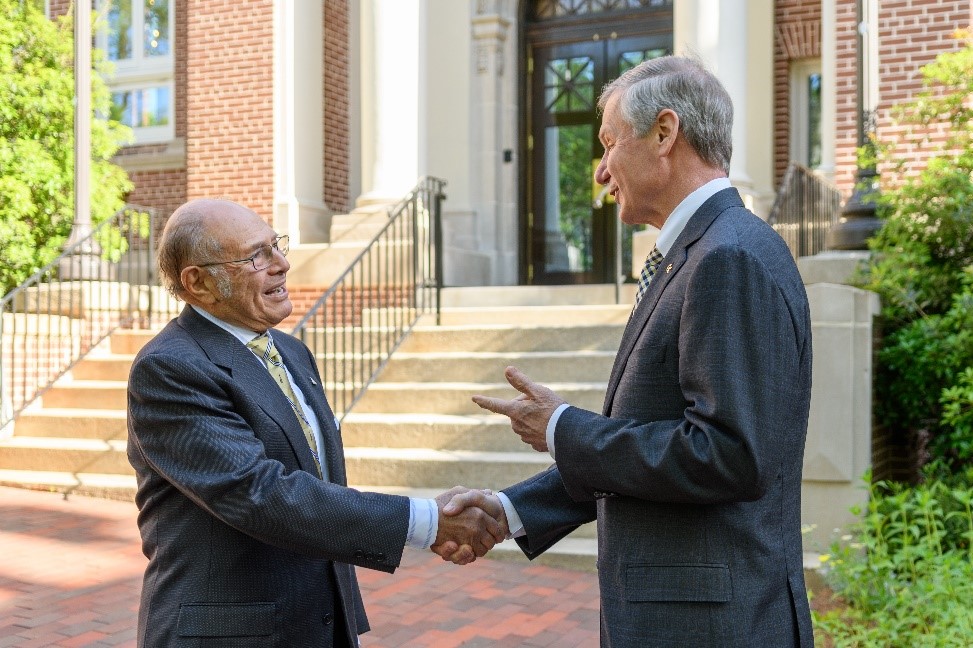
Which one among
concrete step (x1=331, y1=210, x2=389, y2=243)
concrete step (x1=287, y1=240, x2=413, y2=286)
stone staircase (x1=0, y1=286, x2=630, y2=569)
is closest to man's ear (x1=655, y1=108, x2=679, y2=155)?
stone staircase (x1=0, y1=286, x2=630, y2=569)

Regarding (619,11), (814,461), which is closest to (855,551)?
(814,461)

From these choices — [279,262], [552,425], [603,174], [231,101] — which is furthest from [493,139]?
[552,425]

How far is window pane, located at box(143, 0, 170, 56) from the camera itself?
1502 cm

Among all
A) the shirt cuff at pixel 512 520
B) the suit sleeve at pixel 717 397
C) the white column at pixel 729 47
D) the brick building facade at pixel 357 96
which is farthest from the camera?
the brick building facade at pixel 357 96

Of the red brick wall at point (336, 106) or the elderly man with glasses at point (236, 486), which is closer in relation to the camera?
the elderly man with glasses at point (236, 486)

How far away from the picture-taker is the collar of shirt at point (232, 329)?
2479mm

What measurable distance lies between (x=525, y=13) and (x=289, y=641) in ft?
37.1

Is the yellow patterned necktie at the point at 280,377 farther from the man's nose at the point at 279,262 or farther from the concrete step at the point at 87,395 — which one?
the concrete step at the point at 87,395

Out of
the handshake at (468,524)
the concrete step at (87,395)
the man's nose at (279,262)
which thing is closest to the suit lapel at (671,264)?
the handshake at (468,524)

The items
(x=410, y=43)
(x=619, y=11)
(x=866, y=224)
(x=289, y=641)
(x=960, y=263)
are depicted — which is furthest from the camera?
(x=619, y=11)

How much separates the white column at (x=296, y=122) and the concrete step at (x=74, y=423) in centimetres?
317

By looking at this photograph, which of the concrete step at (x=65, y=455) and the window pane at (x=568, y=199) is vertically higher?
the window pane at (x=568, y=199)

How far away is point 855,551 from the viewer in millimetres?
5715

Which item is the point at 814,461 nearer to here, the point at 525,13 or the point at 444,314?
the point at 444,314
